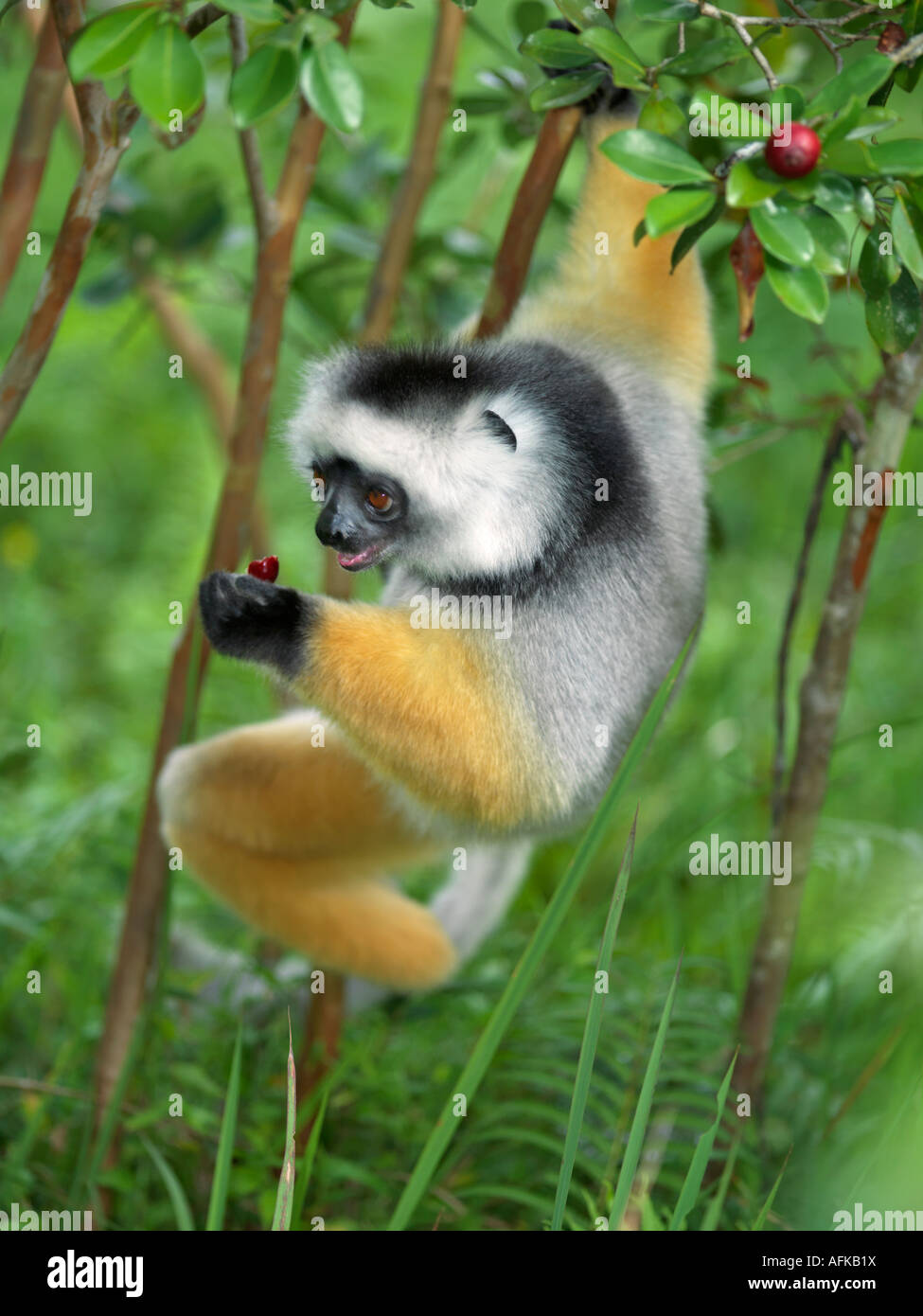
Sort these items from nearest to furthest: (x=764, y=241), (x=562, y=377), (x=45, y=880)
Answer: (x=764, y=241) → (x=562, y=377) → (x=45, y=880)

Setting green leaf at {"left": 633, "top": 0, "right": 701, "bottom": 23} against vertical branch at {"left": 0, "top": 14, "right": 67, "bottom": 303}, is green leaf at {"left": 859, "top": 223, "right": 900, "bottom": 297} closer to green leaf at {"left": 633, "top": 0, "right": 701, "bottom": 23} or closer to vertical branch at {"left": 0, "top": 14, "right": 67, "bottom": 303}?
green leaf at {"left": 633, "top": 0, "right": 701, "bottom": 23}

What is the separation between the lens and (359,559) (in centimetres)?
282

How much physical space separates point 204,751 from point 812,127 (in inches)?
89.1

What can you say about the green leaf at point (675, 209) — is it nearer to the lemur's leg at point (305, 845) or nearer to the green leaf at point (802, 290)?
the green leaf at point (802, 290)

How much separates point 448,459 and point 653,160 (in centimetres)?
83

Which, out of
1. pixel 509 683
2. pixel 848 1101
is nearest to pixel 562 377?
pixel 509 683

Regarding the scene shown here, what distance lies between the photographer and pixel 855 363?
4980 millimetres

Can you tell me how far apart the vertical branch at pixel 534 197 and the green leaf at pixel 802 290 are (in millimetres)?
1085

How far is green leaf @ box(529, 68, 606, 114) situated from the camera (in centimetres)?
260

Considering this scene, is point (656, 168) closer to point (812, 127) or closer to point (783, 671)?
point (812, 127)

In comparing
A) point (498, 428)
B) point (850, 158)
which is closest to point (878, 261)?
point (850, 158)

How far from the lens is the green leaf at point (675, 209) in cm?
211

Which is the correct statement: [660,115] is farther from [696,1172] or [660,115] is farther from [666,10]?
[696,1172]

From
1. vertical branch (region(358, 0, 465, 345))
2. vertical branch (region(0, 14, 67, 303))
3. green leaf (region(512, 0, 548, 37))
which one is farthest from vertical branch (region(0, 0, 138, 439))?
green leaf (region(512, 0, 548, 37))
